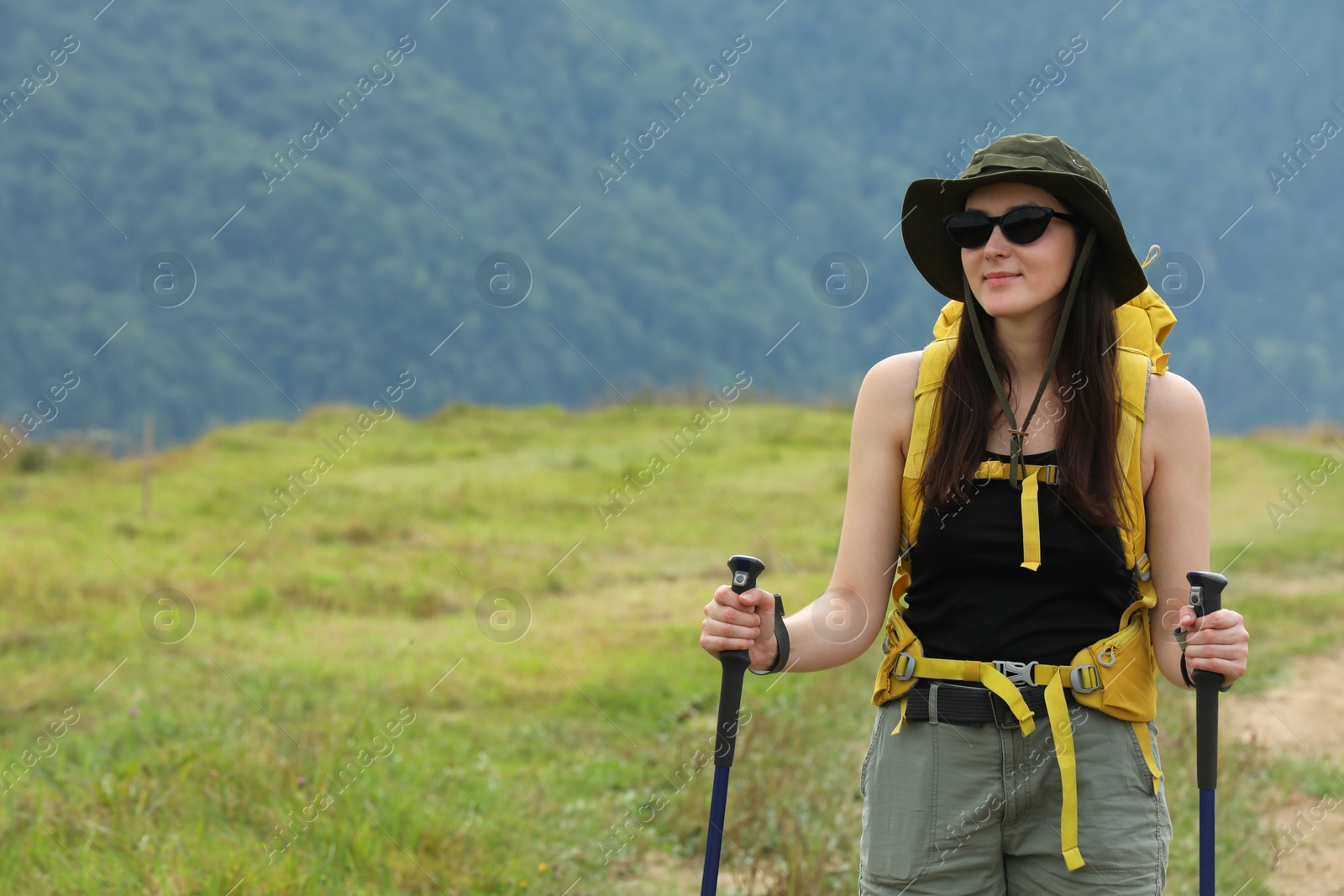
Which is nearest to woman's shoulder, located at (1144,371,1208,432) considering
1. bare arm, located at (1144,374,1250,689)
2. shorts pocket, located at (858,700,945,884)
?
bare arm, located at (1144,374,1250,689)

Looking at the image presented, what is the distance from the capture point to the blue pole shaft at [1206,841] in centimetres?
238

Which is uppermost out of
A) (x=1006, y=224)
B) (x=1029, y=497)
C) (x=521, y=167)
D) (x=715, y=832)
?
(x=521, y=167)

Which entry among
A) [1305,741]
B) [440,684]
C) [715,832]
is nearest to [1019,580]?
[715,832]

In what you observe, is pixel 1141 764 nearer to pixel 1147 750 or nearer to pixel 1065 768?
pixel 1147 750

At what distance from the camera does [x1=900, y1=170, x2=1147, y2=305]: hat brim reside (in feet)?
7.59

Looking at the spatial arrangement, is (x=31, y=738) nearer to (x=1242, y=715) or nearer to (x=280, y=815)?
(x=280, y=815)

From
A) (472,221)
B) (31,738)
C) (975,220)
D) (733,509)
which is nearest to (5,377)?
(472,221)

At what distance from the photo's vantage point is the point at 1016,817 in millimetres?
2227

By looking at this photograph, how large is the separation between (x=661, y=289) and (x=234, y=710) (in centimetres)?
10382

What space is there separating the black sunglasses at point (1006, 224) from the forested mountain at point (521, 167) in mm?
76650

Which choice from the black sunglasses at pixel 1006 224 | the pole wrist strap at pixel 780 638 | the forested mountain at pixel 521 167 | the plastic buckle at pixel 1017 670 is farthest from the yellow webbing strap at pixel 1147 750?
the forested mountain at pixel 521 167

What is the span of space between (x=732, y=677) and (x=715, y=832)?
0.34 meters

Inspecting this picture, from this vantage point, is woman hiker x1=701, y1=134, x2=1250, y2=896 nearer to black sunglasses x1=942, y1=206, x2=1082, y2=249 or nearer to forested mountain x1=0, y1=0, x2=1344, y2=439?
black sunglasses x1=942, y1=206, x2=1082, y2=249

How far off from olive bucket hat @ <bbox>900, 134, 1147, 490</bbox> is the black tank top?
0.08 meters
